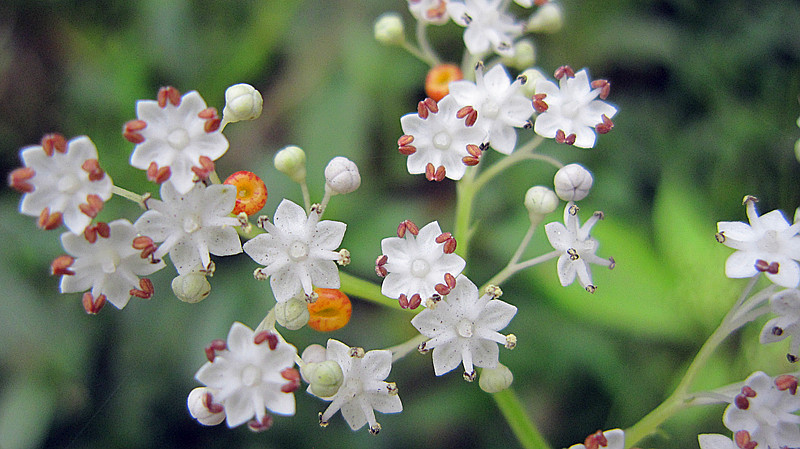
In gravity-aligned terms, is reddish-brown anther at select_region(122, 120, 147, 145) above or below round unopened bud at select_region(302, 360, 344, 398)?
above

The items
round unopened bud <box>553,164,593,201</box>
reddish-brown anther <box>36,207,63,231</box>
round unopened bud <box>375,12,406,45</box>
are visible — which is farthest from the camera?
round unopened bud <box>375,12,406,45</box>

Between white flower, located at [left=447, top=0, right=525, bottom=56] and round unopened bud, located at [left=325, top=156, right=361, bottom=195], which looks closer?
round unopened bud, located at [left=325, top=156, right=361, bottom=195]

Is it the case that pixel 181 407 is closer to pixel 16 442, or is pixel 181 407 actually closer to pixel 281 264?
pixel 16 442

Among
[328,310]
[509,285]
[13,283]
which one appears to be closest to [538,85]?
[328,310]

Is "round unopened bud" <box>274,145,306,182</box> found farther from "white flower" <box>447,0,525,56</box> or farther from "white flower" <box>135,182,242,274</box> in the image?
"white flower" <box>447,0,525,56</box>

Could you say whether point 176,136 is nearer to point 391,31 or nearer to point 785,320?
point 391,31

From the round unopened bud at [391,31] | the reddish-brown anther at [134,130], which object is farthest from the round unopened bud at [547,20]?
the reddish-brown anther at [134,130]

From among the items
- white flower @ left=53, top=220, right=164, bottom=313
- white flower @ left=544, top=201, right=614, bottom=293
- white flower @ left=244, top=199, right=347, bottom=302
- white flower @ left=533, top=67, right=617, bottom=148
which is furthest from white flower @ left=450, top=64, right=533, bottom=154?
white flower @ left=53, top=220, right=164, bottom=313
